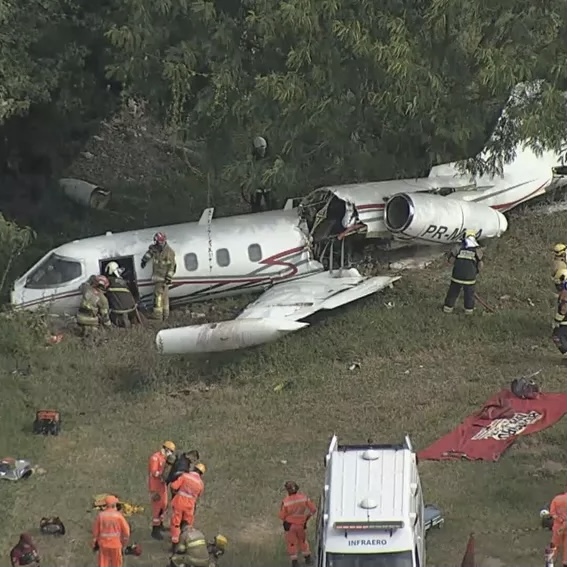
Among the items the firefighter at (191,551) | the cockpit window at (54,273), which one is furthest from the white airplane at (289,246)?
the firefighter at (191,551)

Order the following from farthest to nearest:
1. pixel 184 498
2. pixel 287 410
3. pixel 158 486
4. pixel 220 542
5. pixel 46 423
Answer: pixel 287 410
pixel 46 423
pixel 158 486
pixel 220 542
pixel 184 498

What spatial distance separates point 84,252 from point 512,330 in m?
8.02

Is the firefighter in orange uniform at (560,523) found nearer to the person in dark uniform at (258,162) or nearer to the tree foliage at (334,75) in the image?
the tree foliage at (334,75)

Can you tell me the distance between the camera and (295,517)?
1464 cm

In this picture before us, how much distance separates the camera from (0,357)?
21.9 m

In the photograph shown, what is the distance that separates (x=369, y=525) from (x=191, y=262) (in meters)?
11.2

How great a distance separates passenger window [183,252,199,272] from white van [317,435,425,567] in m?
9.79

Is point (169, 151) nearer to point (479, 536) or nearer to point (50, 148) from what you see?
point (50, 148)

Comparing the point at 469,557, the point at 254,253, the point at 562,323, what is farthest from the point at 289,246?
the point at 469,557

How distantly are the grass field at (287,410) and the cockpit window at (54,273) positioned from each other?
3.32 ft

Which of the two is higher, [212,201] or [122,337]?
[212,201]

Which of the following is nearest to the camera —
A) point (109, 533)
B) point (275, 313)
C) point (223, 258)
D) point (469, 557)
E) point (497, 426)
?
point (109, 533)

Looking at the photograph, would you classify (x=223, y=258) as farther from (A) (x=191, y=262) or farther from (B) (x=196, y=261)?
(A) (x=191, y=262)

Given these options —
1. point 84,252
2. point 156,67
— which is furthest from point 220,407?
point 156,67
